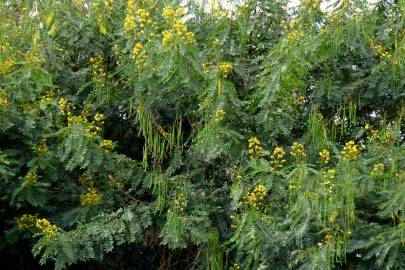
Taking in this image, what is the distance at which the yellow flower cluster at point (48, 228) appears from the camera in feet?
15.9

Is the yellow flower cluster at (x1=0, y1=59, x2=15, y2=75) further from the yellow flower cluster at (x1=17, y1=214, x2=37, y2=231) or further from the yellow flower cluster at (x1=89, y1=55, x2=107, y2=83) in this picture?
the yellow flower cluster at (x1=17, y1=214, x2=37, y2=231)

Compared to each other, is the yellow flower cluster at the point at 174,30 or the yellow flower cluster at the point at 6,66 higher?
the yellow flower cluster at the point at 174,30

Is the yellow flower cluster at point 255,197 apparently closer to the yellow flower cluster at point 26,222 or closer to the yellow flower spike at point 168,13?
the yellow flower spike at point 168,13

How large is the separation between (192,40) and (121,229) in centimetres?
123

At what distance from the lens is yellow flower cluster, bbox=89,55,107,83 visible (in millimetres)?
5625

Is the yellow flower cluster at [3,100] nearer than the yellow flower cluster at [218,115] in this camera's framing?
No

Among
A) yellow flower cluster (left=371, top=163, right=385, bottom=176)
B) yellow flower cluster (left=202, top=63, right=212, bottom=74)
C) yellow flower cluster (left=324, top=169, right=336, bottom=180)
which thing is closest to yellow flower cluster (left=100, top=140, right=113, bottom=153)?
yellow flower cluster (left=202, top=63, right=212, bottom=74)

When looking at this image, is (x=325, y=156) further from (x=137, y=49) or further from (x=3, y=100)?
(x=3, y=100)

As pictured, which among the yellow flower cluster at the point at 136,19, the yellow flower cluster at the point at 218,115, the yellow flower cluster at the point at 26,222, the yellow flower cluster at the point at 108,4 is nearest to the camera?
the yellow flower cluster at the point at 218,115

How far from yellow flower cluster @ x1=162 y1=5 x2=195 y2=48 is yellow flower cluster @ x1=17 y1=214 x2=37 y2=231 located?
146 centimetres

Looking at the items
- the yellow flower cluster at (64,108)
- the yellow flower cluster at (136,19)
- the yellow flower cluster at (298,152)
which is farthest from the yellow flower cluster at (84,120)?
the yellow flower cluster at (298,152)

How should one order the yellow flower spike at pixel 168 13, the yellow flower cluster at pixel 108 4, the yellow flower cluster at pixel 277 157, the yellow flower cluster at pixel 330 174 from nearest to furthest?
the yellow flower cluster at pixel 330 174 → the yellow flower cluster at pixel 277 157 → the yellow flower spike at pixel 168 13 → the yellow flower cluster at pixel 108 4

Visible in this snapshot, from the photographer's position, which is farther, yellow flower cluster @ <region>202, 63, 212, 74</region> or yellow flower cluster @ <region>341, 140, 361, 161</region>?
yellow flower cluster @ <region>202, 63, 212, 74</region>

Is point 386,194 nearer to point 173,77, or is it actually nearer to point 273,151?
point 273,151
